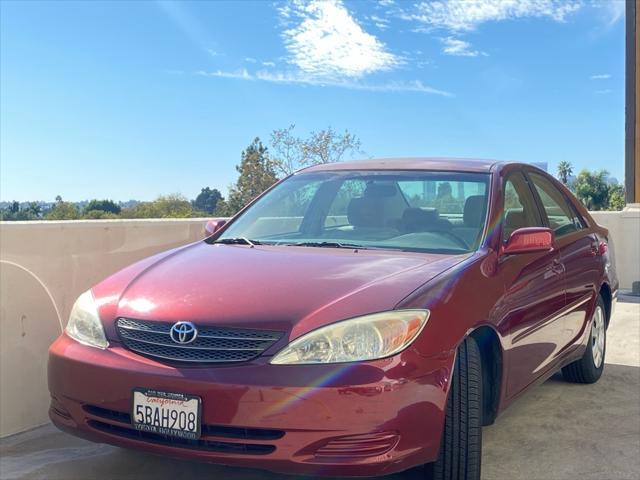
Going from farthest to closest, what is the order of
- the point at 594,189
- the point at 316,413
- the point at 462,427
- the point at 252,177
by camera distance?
the point at 594,189
the point at 252,177
the point at 462,427
the point at 316,413

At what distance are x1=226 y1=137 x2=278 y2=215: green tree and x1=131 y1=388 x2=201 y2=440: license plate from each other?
35.2 metres

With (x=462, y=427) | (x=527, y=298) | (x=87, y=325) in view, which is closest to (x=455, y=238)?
(x=527, y=298)

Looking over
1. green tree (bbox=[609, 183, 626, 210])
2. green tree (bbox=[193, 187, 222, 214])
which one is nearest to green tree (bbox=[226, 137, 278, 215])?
green tree (bbox=[193, 187, 222, 214])

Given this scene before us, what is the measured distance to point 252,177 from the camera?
39.9 metres

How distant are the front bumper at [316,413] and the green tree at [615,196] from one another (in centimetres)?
5496

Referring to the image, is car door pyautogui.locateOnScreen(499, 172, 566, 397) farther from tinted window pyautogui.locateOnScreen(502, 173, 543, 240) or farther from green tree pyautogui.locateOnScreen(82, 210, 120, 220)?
green tree pyautogui.locateOnScreen(82, 210, 120, 220)

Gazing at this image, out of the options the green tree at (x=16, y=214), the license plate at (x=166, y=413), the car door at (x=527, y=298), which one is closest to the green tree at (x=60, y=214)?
the green tree at (x=16, y=214)

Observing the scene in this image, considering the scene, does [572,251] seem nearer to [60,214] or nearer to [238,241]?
[238,241]

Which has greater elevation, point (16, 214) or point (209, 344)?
point (16, 214)

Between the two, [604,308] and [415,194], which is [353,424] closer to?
[415,194]

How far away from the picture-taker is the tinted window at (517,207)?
12.5 feet

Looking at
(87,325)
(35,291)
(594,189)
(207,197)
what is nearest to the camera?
(87,325)

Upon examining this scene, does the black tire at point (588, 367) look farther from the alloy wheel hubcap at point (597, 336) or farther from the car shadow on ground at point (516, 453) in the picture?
the car shadow on ground at point (516, 453)

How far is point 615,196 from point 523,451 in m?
60.1
